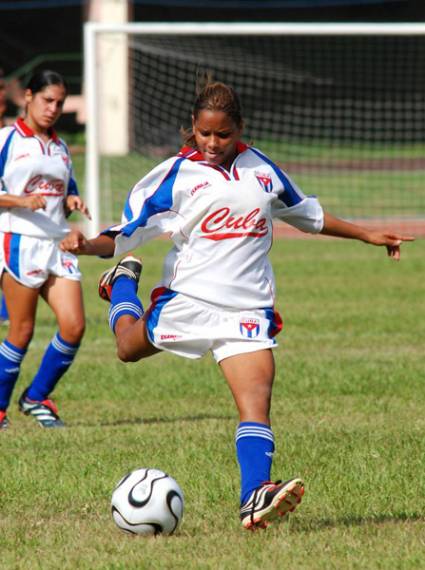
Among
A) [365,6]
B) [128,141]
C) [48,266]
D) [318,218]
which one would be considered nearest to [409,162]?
[128,141]

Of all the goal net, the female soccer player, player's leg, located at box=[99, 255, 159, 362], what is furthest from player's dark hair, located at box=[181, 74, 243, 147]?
the goal net

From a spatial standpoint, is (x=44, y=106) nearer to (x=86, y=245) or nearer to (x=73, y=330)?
(x=73, y=330)

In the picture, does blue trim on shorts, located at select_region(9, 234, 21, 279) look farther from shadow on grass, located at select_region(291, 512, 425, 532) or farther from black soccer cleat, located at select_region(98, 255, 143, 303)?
shadow on grass, located at select_region(291, 512, 425, 532)

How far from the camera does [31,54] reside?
41250 millimetres

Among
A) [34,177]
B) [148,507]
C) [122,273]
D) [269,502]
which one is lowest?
[148,507]

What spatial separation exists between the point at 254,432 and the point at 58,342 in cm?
295

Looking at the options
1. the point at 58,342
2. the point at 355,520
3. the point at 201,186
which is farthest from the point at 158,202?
the point at 58,342

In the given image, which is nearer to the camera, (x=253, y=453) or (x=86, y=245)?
(x=253, y=453)

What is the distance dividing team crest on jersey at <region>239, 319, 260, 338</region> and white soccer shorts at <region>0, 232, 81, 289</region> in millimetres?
2747

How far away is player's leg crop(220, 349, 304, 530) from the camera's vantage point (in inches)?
191

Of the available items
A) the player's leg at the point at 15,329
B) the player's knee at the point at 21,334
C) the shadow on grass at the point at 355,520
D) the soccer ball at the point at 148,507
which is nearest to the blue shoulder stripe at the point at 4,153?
the player's leg at the point at 15,329

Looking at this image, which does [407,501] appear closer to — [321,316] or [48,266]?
[48,266]

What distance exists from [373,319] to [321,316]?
0.55 meters

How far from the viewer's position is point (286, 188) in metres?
5.48
